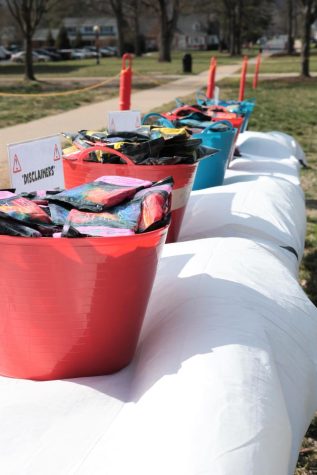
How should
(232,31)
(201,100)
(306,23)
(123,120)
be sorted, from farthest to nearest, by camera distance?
(232,31), (306,23), (201,100), (123,120)

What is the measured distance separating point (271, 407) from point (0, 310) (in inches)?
29.7

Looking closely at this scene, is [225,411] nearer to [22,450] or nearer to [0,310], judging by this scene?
[22,450]

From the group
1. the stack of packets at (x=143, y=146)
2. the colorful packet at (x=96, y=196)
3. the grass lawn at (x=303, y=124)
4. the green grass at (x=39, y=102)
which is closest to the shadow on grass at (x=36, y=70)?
the green grass at (x=39, y=102)

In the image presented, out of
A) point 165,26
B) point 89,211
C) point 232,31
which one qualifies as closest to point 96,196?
point 89,211

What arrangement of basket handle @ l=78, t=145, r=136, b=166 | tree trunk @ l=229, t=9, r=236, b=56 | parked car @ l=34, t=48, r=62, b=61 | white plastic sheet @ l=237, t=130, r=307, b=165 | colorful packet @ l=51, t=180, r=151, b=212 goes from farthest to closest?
tree trunk @ l=229, t=9, r=236, b=56 → parked car @ l=34, t=48, r=62, b=61 → white plastic sheet @ l=237, t=130, r=307, b=165 → basket handle @ l=78, t=145, r=136, b=166 → colorful packet @ l=51, t=180, r=151, b=212

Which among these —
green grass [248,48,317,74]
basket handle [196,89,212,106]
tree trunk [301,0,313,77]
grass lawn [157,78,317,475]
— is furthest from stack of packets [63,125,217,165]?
green grass [248,48,317,74]

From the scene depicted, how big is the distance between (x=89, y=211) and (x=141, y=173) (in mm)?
858

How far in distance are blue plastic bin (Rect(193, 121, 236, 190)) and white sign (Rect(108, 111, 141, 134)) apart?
1.23 ft

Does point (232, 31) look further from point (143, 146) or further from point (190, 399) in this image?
point (190, 399)

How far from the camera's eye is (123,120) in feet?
12.6

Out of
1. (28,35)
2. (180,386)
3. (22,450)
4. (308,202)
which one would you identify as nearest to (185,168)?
(180,386)

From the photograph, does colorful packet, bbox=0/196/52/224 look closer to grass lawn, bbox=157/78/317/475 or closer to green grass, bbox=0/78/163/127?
grass lawn, bbox=157/78/317/475

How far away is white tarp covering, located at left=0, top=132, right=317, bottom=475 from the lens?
146 centimetres

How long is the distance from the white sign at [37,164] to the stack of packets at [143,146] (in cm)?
12
